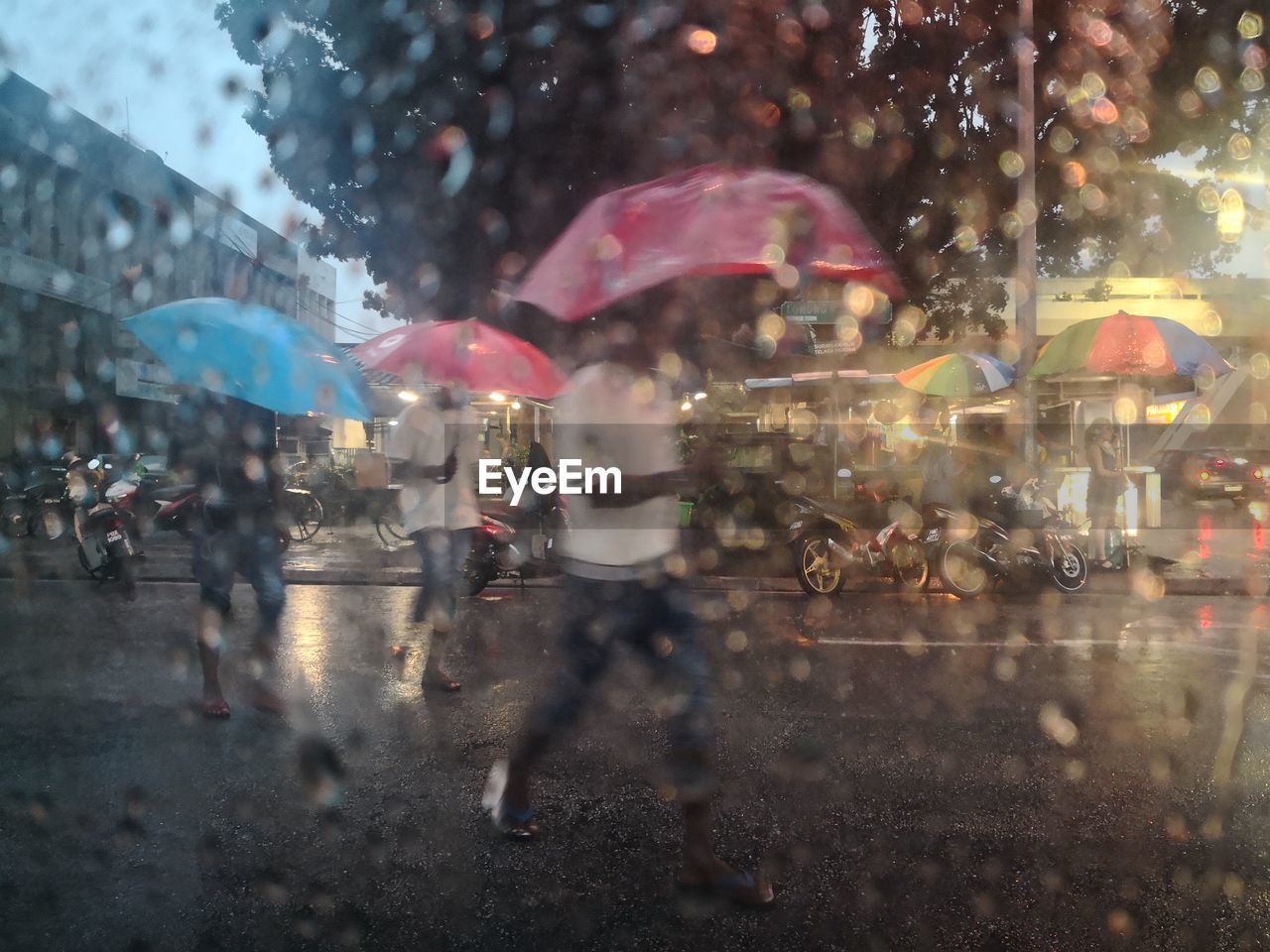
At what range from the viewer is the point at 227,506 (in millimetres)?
5262

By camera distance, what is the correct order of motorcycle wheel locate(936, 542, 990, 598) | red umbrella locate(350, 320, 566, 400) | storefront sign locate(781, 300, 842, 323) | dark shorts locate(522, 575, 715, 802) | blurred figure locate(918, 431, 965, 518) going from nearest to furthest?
dark shorts locate(522, 575, 715, 802), red umbrella locate(350, 320, 566, 400), motorcycle wheel locate(936, 542, 990, 598), blurred figure locate(918, 431, 965, 518), storefront sign locate(781, 300, 842, 323)

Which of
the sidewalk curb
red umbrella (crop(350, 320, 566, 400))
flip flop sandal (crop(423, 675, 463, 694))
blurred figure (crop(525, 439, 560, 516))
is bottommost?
flip flop sandal (crop(423, 675, 463, 694))

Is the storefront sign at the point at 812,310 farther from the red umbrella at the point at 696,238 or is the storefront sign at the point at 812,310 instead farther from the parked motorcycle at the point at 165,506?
the red umbrella at the point at 696,238

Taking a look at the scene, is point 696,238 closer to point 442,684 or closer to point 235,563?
point 235,563

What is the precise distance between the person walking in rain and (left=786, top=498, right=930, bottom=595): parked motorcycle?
6.61 meters

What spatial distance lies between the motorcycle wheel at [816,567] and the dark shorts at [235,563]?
18.4 ft

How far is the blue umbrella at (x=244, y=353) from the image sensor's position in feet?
17.0

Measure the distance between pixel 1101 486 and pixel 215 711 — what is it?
9640 mm

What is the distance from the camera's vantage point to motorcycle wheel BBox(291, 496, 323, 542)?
1518cm

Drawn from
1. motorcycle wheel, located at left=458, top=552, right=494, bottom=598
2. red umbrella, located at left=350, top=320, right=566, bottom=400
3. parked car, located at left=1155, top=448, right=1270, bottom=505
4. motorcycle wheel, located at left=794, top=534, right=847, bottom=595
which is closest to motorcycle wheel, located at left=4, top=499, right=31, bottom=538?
motorcycle wheel, located at left=458, top=552, right=494, bottom=598

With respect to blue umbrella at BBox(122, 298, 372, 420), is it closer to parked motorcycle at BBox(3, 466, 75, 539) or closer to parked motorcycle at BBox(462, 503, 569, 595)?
parked motorcycle at BBox(462, 503, 569, 595)

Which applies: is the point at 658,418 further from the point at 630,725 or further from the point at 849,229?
the point at 630,725

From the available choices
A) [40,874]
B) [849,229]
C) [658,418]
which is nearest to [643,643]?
[658,418]

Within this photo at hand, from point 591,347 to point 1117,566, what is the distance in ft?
32.7
